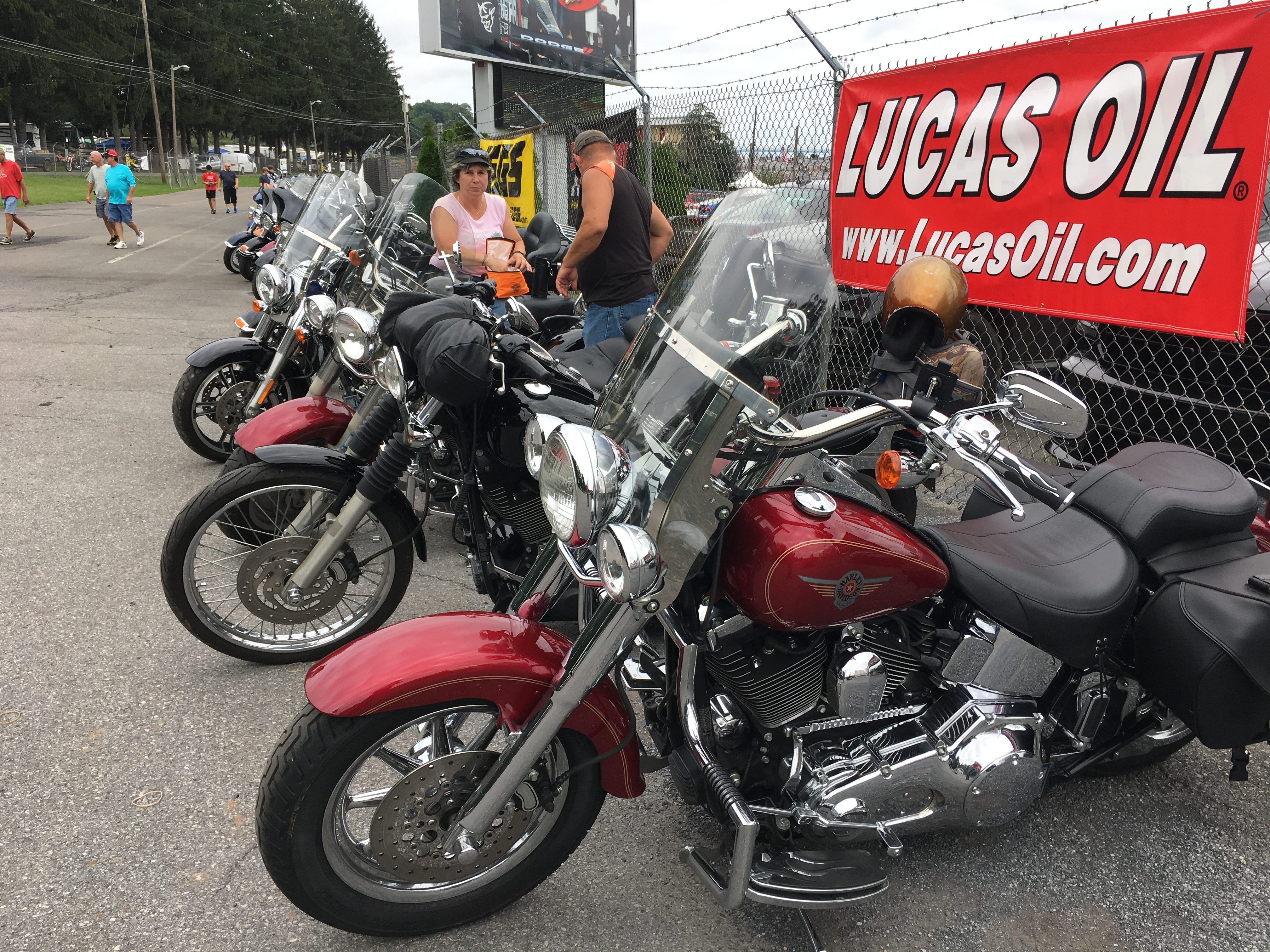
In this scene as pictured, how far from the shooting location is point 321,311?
11.7 feet

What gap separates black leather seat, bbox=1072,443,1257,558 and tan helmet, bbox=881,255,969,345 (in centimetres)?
56

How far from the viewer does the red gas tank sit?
5.35ft

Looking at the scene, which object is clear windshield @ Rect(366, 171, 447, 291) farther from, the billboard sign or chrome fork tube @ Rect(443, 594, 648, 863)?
the billboard sign

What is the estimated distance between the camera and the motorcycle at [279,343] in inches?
166

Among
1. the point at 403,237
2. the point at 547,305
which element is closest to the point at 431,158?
the point at 547,305

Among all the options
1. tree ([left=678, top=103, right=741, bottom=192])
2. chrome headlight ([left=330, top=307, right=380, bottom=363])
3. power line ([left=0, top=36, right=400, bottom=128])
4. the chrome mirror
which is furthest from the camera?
power line ([left=0, top=36, right=400, bottom=128])

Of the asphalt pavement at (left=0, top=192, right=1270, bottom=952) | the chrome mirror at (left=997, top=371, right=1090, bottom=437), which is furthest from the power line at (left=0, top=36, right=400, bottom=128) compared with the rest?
the chrome mirror at (left=997, top=371, right=1090, bottom=437)

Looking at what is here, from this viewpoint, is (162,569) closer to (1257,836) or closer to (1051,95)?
(1257,836)

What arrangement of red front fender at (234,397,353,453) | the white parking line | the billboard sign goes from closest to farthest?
red front fender at (234,397,353,453) < the white parking line < the billboard sign

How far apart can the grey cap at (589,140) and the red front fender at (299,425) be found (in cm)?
223

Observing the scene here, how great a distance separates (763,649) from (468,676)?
62cm

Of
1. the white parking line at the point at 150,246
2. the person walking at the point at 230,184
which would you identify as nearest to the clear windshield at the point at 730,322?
the white parking line at the point at 150,246

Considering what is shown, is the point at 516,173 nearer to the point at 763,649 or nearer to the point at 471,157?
the point at 471,157

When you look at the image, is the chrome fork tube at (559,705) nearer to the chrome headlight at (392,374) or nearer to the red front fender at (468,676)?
the red front fender at (468,676)
